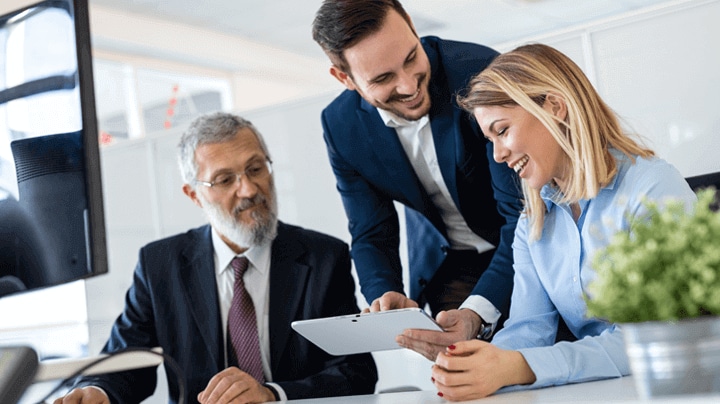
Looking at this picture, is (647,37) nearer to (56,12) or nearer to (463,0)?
(56,12)

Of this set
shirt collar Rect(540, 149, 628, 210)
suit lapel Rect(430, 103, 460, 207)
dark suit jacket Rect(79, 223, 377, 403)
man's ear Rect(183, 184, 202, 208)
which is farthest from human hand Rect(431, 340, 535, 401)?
man's ear Rect(183, 184, 202, 208)

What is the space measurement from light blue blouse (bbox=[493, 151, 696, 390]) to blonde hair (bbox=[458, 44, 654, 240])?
0.09ft

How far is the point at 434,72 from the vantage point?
2186 mm

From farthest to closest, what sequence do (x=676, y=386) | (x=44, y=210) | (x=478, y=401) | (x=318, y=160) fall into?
1. (x=318, y=160)
2. (x=478, y=401)
3. (x=44, y=210)
4. (x=676, y=386)

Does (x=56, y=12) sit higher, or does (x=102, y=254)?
(x=56, y=12)

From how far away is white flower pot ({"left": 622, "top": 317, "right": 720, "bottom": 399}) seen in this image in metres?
0.87

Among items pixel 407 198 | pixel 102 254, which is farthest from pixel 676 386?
pixel 407 198

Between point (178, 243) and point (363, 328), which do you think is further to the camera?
point (178, 243)

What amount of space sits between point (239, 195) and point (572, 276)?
3.57ft

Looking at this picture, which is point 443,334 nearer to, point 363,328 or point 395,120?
point 363,328

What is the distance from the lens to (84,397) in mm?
1835

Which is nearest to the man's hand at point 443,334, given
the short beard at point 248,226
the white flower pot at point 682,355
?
the short beard at point 248,226

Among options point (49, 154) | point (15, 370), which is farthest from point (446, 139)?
point (15, 370)

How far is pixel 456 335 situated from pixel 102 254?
958mm
